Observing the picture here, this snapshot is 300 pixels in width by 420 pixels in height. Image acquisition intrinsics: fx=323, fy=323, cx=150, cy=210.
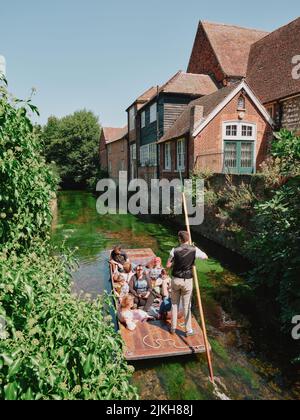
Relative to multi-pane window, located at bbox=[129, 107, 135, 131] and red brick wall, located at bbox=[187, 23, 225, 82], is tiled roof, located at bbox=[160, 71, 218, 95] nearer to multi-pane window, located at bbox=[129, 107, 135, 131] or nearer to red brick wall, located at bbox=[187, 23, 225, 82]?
red brick wall, located at bbox=[187, 23, 225, 82]

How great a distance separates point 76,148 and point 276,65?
33.1 metres

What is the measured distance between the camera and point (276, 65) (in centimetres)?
2280

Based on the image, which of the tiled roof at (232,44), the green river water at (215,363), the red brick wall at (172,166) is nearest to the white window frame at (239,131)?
the red brick wall at (172,166)

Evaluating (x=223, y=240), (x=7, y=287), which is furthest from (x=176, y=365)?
(x=223, y=240)

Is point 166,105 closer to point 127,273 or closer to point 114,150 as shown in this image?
point 127,273

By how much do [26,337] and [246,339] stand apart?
21.0ft

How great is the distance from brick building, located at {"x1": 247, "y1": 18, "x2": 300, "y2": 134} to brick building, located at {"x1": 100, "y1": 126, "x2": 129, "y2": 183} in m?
15.9

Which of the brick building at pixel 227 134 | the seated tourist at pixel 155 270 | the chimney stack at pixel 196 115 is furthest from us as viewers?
the brick building at pixel 227 134

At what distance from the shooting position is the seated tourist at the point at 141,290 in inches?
333

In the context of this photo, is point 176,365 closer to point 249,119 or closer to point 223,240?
point 223,240

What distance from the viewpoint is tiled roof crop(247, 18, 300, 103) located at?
2084 cm

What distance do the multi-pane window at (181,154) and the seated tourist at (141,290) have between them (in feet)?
44.0

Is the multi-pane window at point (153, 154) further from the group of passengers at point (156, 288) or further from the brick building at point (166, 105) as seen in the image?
the group of passengers at point (156, 288)

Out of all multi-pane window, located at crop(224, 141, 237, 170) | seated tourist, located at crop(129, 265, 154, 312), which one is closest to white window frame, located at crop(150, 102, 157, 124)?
multi-pane window, located at crop(224, 141, 237, 170)
